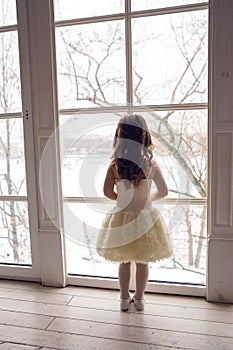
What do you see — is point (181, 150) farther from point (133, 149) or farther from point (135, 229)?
point (135, 229)

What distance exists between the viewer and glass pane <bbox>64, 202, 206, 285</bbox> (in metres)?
1.92

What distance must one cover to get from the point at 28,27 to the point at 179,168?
123 centimetres

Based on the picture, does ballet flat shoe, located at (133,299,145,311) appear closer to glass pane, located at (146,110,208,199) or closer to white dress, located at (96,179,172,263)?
white dress, located at (96,179,172,263)

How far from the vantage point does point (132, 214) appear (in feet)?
5.64

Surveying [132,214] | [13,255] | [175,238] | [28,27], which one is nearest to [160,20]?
[28,27]

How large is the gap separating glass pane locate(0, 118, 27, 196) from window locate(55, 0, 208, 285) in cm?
31

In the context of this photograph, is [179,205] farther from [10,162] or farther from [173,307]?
[10,162]

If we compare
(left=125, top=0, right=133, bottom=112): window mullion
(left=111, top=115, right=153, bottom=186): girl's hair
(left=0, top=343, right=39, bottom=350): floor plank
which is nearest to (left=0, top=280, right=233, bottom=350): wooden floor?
(left=0, top=343, right=39, bottom=350): floor plank

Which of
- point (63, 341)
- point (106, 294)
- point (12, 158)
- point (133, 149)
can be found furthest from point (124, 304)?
point (12, 158)

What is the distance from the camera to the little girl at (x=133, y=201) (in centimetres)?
169

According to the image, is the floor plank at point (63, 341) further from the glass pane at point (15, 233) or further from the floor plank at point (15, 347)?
the glass pane at point (15, 233)

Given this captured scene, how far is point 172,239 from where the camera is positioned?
195 centimetres

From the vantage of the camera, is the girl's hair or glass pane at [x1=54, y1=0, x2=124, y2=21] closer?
the girl's hair

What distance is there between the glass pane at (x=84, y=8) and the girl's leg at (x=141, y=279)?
1473 mm
